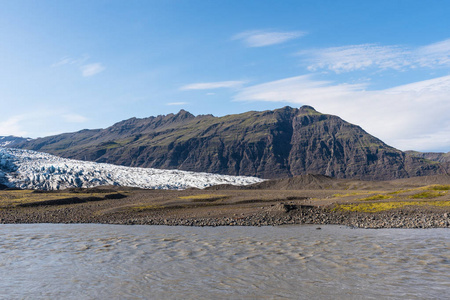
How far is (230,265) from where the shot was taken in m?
19.0

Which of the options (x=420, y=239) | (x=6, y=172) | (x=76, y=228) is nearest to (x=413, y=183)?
(x=420, y=239)

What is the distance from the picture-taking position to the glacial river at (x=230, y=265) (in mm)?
14555

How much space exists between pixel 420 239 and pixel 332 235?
20.7 ft

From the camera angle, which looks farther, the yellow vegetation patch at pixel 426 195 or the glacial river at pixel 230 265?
the yellow vegetation patch at pixel 426 195

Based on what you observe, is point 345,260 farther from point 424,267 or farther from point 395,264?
point 424,267

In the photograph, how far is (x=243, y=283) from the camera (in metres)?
15.6

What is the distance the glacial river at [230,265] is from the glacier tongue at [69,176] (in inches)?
3771

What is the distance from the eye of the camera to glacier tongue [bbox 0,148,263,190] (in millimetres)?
116812

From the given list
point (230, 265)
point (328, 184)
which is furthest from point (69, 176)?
point (230, 265)

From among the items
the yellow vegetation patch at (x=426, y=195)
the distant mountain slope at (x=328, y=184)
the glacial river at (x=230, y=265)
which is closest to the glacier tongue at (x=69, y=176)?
the distant mountain slope at (x=328, y=184)

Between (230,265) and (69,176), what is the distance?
117m

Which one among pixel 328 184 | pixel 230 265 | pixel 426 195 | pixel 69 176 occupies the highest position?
pixel 69 176

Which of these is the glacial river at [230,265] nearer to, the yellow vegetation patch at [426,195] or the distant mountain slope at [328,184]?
the yellow vegetation patch at [426,195]

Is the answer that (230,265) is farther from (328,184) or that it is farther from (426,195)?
(328,184)
